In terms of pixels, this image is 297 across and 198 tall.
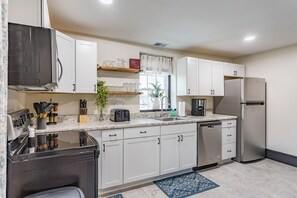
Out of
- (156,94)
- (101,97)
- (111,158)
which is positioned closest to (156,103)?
(156,94)

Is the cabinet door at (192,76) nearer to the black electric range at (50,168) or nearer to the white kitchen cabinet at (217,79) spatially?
the white kitchen cabinet at (217,79)

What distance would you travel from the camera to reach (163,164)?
2.74 m

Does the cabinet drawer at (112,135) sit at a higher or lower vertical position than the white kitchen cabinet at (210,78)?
lower

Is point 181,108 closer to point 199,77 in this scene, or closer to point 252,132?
point 199,77

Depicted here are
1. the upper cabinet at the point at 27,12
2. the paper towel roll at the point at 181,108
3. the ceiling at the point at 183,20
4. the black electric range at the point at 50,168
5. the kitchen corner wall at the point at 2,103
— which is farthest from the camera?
the paper towel roll at the point at 181,108

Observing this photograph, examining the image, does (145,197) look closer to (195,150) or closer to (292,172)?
(195,150)

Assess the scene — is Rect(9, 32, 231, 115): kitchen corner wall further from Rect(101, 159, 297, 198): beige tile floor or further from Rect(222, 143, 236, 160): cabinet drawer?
Rect(222, 143, 236, 160): cabinet drawer

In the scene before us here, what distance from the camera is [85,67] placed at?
101 inches

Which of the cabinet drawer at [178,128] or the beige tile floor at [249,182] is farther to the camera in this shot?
the cabinet drawer at [178,128]

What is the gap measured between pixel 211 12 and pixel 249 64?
2.67 m

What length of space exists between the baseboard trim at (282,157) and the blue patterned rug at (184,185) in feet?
6.20

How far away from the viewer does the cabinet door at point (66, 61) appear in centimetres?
224

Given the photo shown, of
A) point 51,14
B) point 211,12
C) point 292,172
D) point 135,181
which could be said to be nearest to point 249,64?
point 292,172

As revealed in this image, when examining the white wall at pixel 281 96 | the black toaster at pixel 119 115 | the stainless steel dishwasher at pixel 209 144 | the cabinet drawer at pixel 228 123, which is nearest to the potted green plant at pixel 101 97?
the black toaster at pixel 119 115
